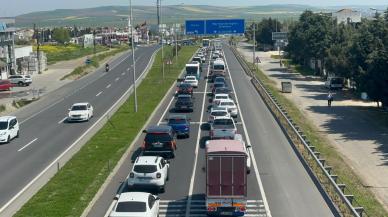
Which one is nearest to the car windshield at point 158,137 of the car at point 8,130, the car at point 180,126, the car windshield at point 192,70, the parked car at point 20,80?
the car at point 180,126

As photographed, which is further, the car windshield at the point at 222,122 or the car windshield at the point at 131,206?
the car windshield at the point at 222,122

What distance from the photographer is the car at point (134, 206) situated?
21.6 metres

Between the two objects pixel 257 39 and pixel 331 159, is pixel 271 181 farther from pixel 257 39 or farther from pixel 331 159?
pixel 257 39

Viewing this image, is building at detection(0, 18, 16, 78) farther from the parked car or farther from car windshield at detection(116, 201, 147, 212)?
car windshield at detection(116, 201, 147, 212)

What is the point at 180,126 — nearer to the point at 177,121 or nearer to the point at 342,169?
the point at 177,121

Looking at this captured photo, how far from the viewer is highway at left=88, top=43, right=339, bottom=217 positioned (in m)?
24.8

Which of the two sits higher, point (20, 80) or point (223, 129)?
point (223, 129)

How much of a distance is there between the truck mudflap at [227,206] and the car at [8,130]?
71.9ft

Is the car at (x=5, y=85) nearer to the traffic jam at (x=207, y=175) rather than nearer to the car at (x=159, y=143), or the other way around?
the traffic jam at (x=207, y=175)

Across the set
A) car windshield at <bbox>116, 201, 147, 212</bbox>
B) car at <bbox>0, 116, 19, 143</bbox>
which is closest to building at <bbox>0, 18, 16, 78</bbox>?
car at <bbox>0, 116, 19, 143</bbox>

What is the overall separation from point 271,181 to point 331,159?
9431 mm

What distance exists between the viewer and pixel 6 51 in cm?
9725

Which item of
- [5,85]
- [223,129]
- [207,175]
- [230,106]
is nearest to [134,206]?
[207,175]

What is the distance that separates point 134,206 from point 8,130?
22111 mm
